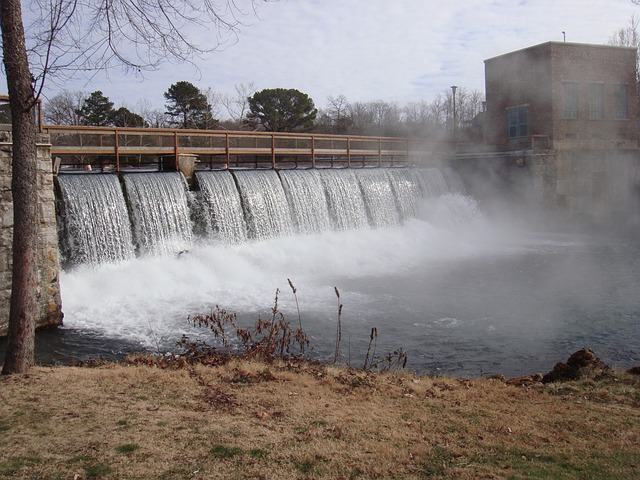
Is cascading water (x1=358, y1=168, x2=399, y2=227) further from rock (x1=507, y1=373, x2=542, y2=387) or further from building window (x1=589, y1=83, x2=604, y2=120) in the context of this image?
rock (x1=507, y1=373, x2=542, y2=387)

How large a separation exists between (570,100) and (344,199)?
38.2ft

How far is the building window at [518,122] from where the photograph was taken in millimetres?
24547

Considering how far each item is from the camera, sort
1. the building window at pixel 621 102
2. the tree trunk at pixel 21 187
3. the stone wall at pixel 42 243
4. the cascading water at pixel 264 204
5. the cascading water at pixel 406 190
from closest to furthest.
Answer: the tree trunk at pixel 21 187, the stone wall at pixel 42 243, the cascading water at pixel 264 204, the cascading water at pixel 406 190, the building window at pixel 621 102

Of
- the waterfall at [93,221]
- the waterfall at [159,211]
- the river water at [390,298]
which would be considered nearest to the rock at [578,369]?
the river water at [390,298]

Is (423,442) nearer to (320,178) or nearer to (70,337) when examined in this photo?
(70,337)

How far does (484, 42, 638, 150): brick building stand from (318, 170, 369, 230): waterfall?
26.6 feet

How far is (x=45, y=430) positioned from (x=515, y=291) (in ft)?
31.9

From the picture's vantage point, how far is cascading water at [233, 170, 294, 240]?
601 inches

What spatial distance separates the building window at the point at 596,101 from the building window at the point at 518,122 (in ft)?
8.38

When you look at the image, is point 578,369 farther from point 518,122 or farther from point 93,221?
point 518,122

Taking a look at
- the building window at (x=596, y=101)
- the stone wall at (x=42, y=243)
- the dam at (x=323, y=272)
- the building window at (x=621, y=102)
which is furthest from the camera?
the building window at (x=621, y=102)

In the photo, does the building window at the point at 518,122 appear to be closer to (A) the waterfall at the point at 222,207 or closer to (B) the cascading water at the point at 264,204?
(B) the cascading water at the point at 264,204

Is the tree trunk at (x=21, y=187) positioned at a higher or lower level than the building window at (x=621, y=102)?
lower

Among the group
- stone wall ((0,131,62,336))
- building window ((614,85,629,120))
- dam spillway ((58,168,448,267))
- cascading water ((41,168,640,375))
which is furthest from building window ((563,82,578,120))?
stone wall ((0,131,62,336))
